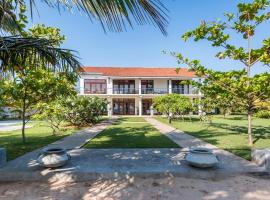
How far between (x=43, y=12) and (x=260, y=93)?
8.20 m

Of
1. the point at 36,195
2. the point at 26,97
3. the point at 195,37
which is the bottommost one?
the point at 36,195

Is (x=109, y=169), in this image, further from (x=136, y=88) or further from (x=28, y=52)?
(x=136, y=88)

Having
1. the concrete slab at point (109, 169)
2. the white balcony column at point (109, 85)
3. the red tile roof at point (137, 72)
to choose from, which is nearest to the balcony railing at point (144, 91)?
the white balcony column at point (109, 85)

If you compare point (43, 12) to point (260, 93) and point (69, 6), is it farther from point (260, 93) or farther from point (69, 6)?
point (260, 93)

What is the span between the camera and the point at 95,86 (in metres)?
35.8

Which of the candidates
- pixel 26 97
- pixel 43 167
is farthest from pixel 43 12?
pixel 26 97

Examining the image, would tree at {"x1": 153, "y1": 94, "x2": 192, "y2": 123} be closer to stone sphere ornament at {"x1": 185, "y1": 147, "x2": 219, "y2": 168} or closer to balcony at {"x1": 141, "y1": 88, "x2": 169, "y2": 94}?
balcony at {"x1": 141, "y1": 88, "x2": 169, "y2": 94}

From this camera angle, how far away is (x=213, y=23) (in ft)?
27.8

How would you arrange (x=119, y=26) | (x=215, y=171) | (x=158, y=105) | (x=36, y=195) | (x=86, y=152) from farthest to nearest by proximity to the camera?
1. (x=158, y=105)
2. (x=86, y=152)
3. (x=215, y=171)
4. (x=36, y=195)
5. (x=119, y=26)

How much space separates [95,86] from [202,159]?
31.5m

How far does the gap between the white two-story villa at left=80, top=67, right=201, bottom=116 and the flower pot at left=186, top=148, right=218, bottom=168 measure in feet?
92.9

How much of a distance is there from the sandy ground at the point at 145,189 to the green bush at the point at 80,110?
10.9 metres

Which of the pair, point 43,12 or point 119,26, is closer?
point 119,26

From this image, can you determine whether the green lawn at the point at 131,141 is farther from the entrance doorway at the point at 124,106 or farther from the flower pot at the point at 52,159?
the entrance doorway at the point at 124,106
